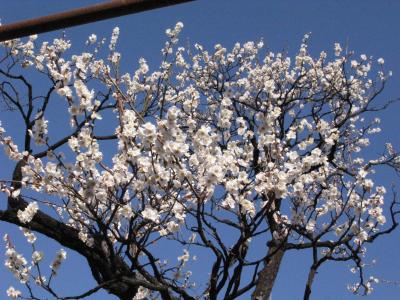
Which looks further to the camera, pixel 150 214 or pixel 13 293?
pixel 13 293

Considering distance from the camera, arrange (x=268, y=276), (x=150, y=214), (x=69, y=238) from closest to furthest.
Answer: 1. (x=150, y=214)
2. (x=69, y=238)
3. (x=268, y=276)

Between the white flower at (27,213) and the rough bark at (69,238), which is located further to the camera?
the rough bark at (69,238)

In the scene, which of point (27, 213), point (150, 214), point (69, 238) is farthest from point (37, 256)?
point (150, 214)

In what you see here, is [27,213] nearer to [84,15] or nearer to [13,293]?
[13,293]

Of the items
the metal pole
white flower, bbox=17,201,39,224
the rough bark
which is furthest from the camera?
the rough bark

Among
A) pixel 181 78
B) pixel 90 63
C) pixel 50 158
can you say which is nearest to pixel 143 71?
pixel 90 63

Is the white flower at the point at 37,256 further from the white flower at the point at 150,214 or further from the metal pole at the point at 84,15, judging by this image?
the metal pole at the point at 84,15

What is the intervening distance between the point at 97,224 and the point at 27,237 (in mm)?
1344

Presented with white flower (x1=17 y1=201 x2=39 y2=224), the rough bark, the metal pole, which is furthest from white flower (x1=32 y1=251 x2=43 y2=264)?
the metal pole

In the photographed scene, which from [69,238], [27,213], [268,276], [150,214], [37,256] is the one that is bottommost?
[150,214]

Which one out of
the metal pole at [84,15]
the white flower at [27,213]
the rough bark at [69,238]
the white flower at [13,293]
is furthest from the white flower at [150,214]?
the metal pole at [84,15]

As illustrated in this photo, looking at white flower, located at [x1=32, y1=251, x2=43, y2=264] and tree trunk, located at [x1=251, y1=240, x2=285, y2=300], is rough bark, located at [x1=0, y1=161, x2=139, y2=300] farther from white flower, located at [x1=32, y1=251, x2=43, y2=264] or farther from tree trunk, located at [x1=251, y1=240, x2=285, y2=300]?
tree trunk, located at [x1=251, y1=240, x2=285, y2=300]

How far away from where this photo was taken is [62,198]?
20.0 ft

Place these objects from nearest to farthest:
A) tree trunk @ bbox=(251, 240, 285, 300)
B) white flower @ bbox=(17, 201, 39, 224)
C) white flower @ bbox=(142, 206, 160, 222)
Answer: white flower @ bbox=(142, 206, 160, 222), white flower @ bbox=(17, 201, 39, 224), tree trunk @ bbox=(251, 240, 285, 300)
